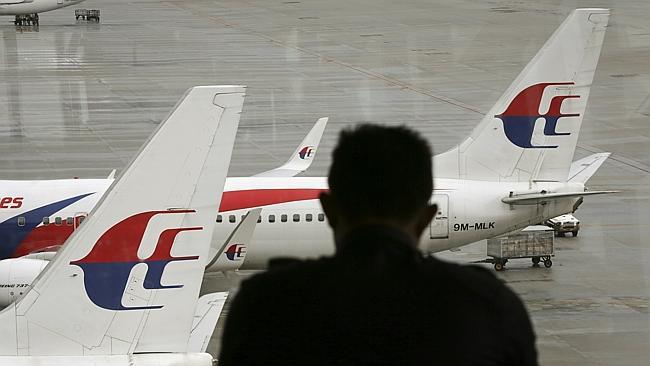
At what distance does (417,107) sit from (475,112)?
220cm

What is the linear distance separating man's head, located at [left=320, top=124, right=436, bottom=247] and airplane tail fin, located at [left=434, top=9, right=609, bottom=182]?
21.1 meters

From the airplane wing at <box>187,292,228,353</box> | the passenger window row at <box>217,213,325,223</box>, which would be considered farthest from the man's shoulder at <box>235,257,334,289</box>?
the passenger window row at <box>217,213,325,223</box>

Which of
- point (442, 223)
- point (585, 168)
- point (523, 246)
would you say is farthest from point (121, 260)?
point (585, 168)

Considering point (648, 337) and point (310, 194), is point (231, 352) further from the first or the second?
point (310, 194)

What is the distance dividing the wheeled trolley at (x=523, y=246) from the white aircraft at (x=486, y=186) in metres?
1.56

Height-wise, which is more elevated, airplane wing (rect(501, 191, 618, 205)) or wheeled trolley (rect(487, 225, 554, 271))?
airplane wing (rect(501, 191, 618, 205))

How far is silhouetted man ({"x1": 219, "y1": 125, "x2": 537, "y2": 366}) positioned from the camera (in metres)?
3.78

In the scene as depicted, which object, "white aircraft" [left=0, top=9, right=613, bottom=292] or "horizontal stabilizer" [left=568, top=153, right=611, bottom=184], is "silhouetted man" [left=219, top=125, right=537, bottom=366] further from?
"horizontal stabilizer" [left=568, top=153, right=611, bottom=184]

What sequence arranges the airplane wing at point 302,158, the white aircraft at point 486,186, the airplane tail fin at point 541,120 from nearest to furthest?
the white aircraft at point 486,186
the airplane tail fin at point 541,120
the airplane wing at point 302,158

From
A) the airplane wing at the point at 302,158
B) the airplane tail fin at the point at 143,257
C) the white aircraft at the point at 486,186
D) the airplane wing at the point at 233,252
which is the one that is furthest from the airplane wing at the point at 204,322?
the airplane wing at the point at 302,158

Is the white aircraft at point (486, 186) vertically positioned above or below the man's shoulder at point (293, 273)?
below

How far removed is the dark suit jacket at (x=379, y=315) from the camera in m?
3.78

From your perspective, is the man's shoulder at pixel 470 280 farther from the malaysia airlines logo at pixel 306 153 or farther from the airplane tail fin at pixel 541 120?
the malaysia airlines logo at pixel 306 153

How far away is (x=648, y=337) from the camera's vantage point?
21.9m
